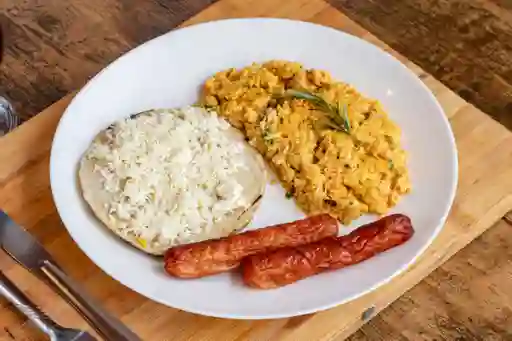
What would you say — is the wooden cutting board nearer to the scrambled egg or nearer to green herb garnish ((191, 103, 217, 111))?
the scrambled egg

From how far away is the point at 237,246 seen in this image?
129cm

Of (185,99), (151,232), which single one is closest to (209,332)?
(151,232)

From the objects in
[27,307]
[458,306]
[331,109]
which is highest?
[331,109]

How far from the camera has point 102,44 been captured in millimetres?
1953

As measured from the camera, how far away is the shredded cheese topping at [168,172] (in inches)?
52.4

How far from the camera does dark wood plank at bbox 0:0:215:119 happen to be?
6.17ft

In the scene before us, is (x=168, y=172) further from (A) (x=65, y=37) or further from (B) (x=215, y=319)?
(A) (x=65, y=37)

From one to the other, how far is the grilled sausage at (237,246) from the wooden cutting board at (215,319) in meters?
0.11

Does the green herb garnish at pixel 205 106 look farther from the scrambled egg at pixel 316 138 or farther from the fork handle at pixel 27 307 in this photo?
the fork handle at pixel 27 307

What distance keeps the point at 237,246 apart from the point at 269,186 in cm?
21

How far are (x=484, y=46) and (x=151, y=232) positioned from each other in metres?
1.04

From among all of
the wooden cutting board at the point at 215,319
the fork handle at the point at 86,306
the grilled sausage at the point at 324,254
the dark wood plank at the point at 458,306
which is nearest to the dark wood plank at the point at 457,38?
the wooden cutting board at the point at 215,319

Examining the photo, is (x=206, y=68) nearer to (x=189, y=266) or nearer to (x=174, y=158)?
(x=174, y=158)

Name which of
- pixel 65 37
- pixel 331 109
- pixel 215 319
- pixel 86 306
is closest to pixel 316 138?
pixel 331 109
